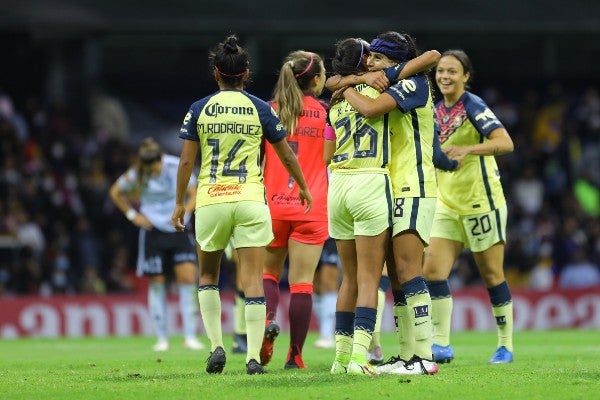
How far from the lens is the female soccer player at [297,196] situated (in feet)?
33.9

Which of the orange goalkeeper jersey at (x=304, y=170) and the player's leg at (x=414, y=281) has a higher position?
the orange goalkeeper jersey at (x=304, y=170)

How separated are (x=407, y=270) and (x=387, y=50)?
1.59 m

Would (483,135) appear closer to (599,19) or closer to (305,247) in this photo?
(305,247)

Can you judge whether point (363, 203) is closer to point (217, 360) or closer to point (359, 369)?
point (359, 369)

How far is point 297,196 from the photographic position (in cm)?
1059

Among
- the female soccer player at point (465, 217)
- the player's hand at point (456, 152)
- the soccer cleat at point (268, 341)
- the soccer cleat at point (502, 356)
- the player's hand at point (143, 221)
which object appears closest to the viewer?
the soccer cleat at point (268, 341)

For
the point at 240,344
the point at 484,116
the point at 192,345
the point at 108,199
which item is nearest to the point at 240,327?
the point at 240,344

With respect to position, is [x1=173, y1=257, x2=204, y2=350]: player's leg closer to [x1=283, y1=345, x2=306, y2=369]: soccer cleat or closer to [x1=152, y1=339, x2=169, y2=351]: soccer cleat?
[x1=152, y1=339, x2=169, y2=351]: soccer cleat

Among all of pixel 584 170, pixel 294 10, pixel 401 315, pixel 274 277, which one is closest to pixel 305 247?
pixel 274 277

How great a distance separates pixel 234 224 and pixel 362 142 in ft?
3.67

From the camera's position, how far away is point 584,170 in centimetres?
2695

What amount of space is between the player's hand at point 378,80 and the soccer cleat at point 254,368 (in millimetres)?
2170

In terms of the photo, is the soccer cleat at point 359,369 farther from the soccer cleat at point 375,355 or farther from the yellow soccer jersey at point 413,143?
the soccer cleat at point 375,355

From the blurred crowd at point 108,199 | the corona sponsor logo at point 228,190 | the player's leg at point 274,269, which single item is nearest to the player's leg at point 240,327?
the player's leg at point 274,269
